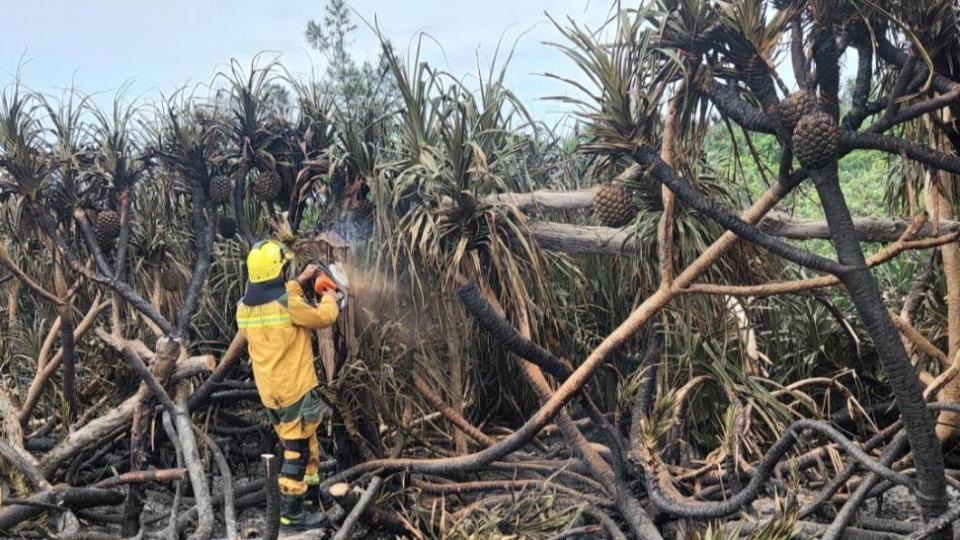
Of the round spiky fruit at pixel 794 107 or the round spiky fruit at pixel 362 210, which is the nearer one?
the round spiky fruit at pixel 794 107

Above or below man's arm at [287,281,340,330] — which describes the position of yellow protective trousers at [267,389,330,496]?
below

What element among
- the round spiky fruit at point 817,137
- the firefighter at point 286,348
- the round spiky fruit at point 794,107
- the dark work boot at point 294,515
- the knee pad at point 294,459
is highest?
the round spiky fruit at point 794,107

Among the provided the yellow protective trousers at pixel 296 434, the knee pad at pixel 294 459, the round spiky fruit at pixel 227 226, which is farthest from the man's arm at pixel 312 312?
the round spiky fruit at pixel 227 226

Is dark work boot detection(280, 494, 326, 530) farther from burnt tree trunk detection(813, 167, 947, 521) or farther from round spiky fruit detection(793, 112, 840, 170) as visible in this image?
round spiky fruit detection(793, 112, 840, 170)

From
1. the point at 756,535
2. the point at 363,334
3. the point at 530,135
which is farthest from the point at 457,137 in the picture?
the point at 756,535

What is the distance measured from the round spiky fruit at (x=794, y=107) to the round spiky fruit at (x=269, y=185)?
2.88 meters

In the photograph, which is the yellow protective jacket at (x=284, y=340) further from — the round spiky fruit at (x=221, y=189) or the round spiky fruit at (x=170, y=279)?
the round spiky fruit at (x=170, y=279)

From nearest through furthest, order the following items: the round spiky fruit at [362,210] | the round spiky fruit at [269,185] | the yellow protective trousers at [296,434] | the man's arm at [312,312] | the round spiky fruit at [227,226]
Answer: the man's arm at [312,312]
the yellow protective trousers at [296,434]
the round spiky fruit at [362,210]
the round spiky fruit at [269,185]
the round spiky fruit at [227,226]

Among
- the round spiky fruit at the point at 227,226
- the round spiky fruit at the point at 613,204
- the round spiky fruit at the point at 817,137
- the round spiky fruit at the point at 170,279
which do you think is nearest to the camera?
the round spiky fruit at the point at 817,137

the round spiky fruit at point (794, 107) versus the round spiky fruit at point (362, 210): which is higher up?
the round spiky fruit at point (794, 107)

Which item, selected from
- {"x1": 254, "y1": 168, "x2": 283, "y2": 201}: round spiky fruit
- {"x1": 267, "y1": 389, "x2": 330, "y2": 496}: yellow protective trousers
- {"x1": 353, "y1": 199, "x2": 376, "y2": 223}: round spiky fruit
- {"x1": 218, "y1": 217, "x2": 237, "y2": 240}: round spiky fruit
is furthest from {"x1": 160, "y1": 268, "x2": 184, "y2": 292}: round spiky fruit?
{"x1": 267, "y1": 389, "x2": 330, "y2": 496}: yellow protective trousers

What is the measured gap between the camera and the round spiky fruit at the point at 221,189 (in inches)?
184

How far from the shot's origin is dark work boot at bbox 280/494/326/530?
3883mm

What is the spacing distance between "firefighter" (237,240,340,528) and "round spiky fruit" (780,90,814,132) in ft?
6.96
